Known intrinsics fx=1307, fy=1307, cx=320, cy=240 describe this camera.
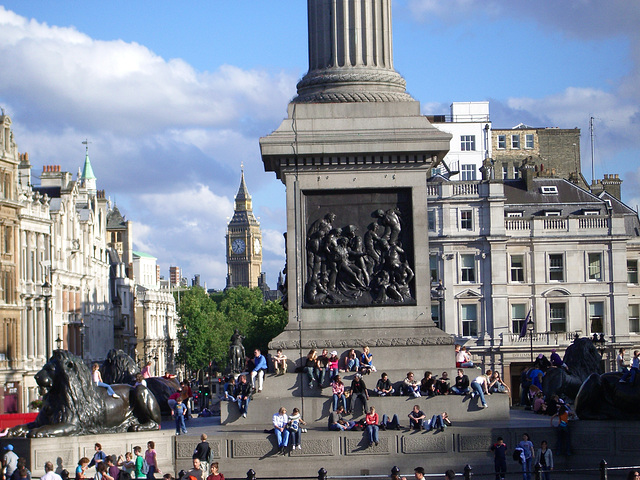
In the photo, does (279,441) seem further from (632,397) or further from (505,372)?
(505,372)

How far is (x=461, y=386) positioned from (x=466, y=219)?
44.5 meters

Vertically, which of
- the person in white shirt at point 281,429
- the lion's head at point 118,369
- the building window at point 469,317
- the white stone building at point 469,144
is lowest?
the person in white shirt at point 281,429

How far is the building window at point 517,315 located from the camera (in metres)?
71.6

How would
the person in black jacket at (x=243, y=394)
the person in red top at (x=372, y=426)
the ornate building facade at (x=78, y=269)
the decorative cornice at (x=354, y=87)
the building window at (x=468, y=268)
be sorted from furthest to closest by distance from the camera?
1. the ornate building facade at (x=78, y=269)
2. the building window at (x=468, y=268)
3. the decorative cornice at (x=354, y=87)
4. the person in black jacket at (x=243, y=394)
5. the person in red top at (x=372, y=426)

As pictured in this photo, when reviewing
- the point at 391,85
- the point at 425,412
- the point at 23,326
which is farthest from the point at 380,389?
the point at 23,326

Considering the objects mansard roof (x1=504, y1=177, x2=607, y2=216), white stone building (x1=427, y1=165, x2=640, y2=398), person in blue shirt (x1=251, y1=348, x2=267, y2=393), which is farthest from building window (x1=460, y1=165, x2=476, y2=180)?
person in blue shirt (x1=251, y1=348, x2=267, y2=393)

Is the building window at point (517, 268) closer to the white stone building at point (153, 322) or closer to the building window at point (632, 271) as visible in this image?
the building window at point (632, 271)

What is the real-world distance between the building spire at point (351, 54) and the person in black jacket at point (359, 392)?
23.0 ft

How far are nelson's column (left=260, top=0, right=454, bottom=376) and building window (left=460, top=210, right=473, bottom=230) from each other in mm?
42082

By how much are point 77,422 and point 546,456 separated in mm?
9387

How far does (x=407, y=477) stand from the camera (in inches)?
978

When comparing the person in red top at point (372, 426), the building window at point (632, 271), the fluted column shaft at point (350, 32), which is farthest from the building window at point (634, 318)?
the person in red top at point (372, 426)

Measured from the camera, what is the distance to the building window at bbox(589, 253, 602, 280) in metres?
71.8

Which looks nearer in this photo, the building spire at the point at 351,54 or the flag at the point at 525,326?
the building spire at the point at 351,54
